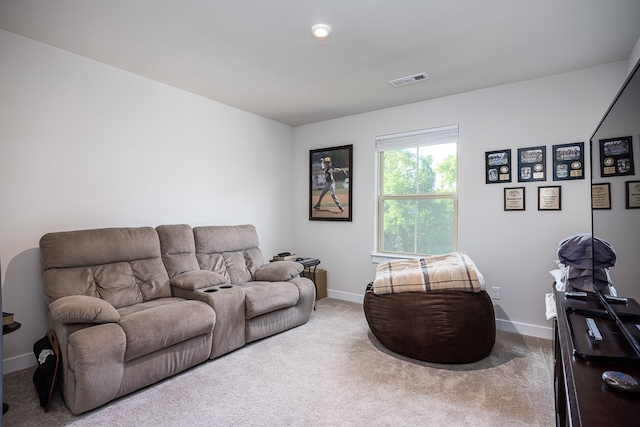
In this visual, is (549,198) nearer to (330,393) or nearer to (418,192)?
(418,192)

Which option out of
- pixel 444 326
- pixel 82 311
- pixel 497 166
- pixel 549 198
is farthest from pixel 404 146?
pixel 82 311

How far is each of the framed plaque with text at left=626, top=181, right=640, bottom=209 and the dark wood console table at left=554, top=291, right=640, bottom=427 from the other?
1.26 feet

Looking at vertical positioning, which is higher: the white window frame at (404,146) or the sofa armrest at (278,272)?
the white window frame at (404,146)

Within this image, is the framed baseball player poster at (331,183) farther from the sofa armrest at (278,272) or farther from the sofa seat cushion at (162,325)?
the sofa seat cushion at (162,325)

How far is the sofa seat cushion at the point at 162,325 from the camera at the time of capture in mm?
2207

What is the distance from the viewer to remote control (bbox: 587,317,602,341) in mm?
1388

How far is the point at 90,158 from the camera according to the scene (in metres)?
3.02

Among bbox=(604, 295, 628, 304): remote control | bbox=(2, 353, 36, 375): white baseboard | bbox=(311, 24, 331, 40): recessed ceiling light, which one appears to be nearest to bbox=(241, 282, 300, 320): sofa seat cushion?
bbox=(2, 353, 36, 375): white baseboard

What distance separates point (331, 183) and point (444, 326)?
2682 mm

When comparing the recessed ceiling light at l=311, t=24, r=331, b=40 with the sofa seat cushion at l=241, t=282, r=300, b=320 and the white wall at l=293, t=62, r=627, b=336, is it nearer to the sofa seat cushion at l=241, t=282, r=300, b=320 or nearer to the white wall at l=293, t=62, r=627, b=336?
the white wall at l=293, t=62, r=627, b=336

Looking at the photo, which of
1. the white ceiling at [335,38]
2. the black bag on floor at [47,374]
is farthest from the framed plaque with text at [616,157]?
the black bag on floor at [47,374]

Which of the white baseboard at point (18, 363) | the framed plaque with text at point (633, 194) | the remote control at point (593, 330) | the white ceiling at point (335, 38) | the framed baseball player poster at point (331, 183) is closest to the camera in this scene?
the framed plaque with text at point (633, 194)

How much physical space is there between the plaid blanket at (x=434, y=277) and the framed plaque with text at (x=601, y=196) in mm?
1051

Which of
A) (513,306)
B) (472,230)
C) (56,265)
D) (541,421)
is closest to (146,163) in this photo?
(56,265)
